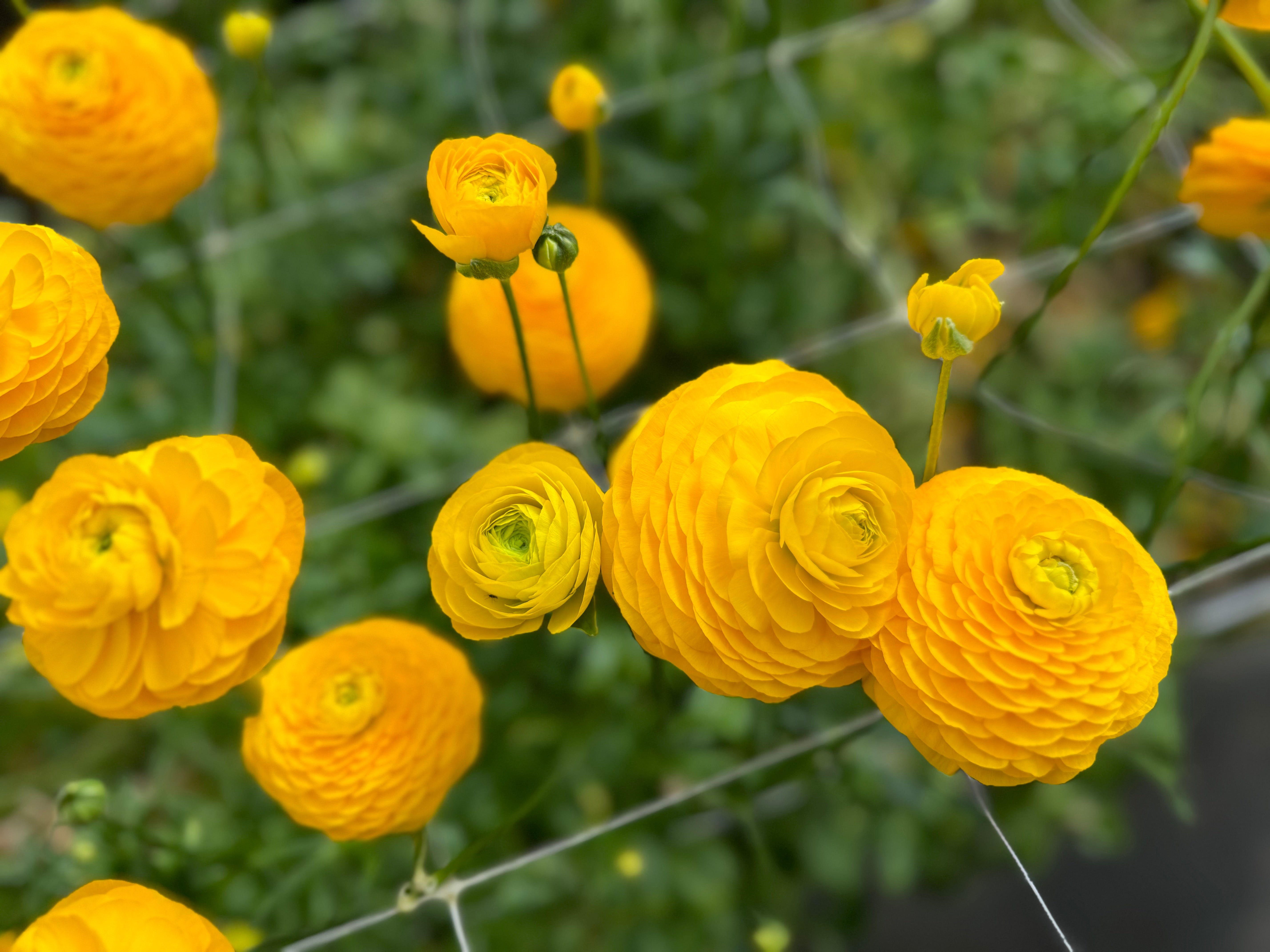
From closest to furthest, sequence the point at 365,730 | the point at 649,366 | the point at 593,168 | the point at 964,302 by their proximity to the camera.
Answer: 1. the point at 964,302
2. the point at 365,730
3. the point at 593,168
4. the point at 649,366

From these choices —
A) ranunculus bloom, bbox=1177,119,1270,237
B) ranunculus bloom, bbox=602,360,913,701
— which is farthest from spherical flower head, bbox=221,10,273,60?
ranunculus bloom, bbox=1177,119,1270,237

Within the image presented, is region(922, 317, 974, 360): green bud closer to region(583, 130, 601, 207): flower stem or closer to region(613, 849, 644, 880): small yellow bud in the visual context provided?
region(583, 130, 601, 207): flower stem

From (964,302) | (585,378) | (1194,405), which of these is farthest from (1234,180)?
(585,378)

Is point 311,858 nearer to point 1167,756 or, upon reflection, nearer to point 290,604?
point 290,604

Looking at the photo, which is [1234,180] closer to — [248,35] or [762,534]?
[762,534]

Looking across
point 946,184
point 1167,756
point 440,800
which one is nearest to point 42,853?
point 440,800

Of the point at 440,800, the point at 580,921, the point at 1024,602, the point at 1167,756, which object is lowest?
the point at 580,921
